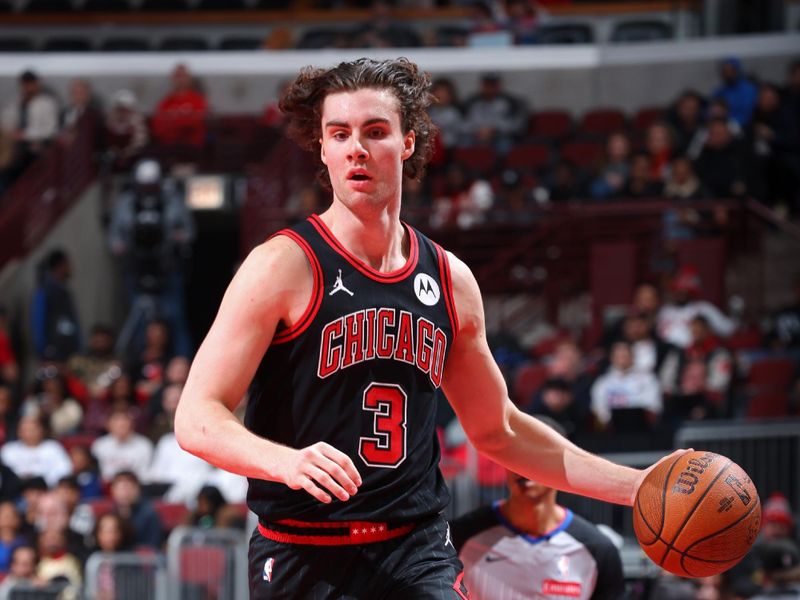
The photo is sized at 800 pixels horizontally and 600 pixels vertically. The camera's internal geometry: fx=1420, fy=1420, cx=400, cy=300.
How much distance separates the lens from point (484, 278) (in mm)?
15898

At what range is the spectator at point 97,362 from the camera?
607 inches

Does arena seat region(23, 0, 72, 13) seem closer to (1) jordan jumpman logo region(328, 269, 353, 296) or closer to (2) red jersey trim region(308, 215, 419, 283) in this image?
(2) red jersey trim region(308, 215, 419, 283)

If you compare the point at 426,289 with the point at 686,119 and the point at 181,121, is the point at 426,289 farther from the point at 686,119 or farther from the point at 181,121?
the point at 181,121

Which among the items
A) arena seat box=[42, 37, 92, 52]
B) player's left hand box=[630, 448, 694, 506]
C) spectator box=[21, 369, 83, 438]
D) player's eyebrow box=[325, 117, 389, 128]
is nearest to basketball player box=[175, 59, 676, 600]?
player's eyebrow box=[325, 117, 389, 128]

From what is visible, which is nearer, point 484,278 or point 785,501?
point 785,501

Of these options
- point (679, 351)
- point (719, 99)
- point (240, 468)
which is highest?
point (240, 468)

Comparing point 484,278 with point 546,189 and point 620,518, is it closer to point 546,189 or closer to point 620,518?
point 546,189

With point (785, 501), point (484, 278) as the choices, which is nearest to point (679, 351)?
point (785, 501)

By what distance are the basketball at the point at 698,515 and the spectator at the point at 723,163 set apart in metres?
12.0

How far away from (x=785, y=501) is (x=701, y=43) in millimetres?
10195

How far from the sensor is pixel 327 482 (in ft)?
11.6

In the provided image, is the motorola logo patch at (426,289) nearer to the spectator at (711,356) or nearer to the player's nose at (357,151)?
the player's nose at (357,151)

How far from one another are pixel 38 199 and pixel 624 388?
9032 mm

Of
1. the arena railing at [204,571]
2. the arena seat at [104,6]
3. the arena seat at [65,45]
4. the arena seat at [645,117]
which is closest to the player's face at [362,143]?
the arena railing at [204,571]
